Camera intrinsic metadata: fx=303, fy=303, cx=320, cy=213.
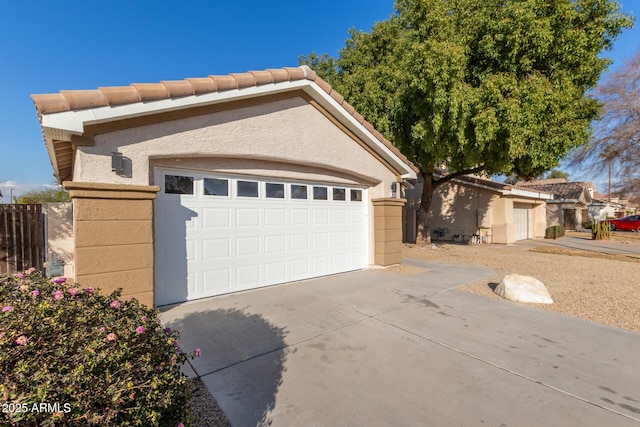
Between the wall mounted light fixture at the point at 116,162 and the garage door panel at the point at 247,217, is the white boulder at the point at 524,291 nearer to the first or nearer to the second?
the garage door panel at the point at 247,217

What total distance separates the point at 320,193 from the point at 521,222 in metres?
18.9

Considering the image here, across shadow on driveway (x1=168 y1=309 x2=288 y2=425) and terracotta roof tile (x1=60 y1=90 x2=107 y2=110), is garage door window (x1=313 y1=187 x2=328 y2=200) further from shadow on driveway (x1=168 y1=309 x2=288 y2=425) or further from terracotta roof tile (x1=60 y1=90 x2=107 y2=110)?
terracotta roof tile (x1=60 y1=90 x2=107 y2=110)

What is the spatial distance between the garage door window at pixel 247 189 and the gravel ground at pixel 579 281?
17.9ft

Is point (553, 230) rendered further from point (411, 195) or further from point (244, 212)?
point (244, 212)

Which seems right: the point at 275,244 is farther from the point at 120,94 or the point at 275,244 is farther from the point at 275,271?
the point at 120,94

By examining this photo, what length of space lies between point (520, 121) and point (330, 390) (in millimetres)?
9986

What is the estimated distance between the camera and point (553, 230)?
21016 mm

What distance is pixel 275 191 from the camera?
281 inches

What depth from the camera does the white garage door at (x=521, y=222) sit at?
20.2m

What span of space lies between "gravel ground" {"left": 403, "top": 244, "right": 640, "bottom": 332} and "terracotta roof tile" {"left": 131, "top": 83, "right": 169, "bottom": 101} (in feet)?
24.6

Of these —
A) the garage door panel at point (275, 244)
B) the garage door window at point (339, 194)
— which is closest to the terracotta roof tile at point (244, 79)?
the garage door panel at point (275, 244)

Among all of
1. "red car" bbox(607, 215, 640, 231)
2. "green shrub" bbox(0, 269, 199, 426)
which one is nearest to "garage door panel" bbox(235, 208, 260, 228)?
"green shrub" bbox(0, 269, 199, 426)

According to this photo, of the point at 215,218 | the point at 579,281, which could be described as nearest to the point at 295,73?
the point at 215,218

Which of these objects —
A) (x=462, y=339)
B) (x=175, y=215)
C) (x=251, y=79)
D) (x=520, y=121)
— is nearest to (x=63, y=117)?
(x=175, y=215)
